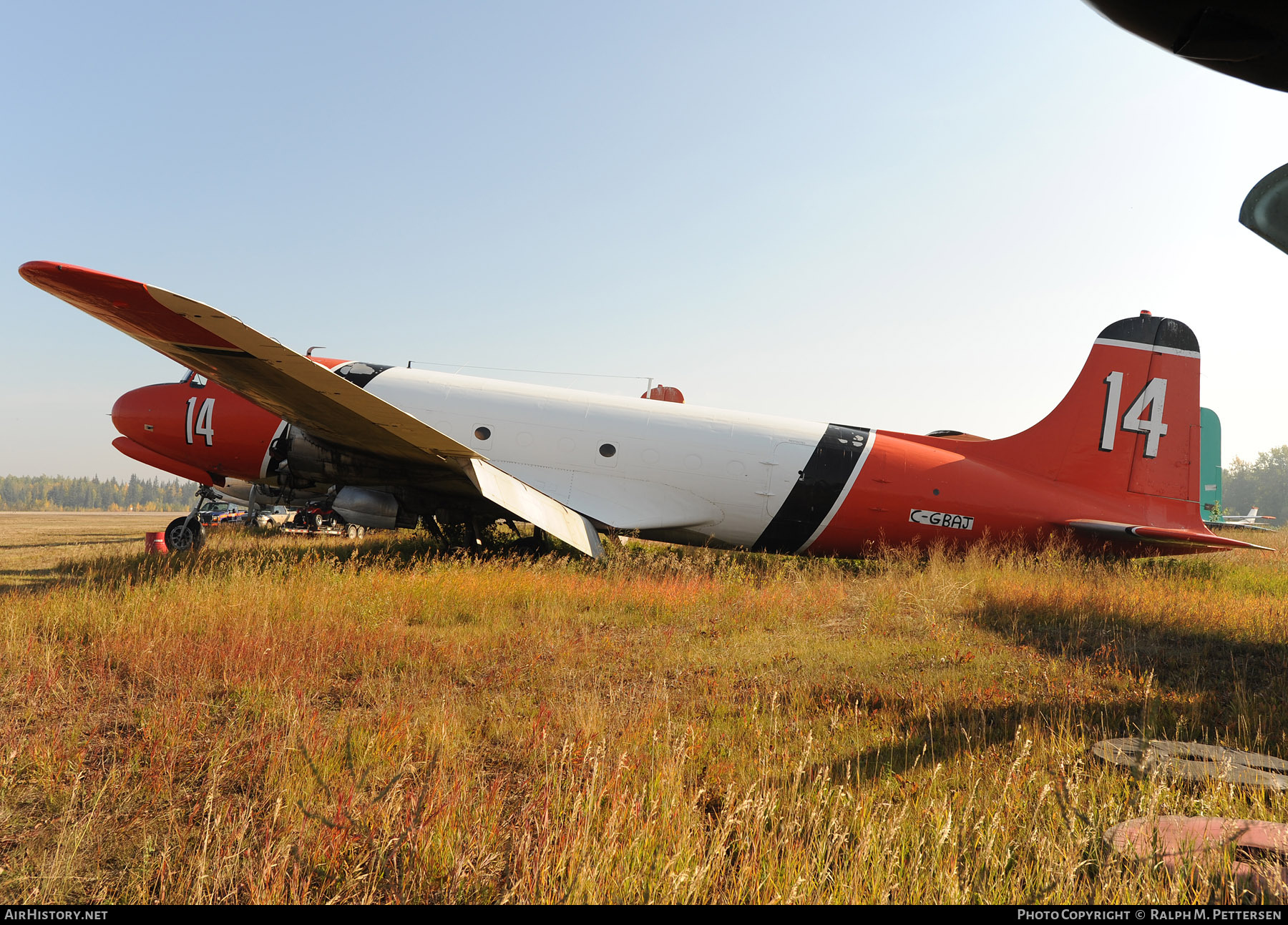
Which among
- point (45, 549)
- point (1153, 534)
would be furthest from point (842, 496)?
point (45, 549)

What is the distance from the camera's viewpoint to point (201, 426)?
1268 centimetres

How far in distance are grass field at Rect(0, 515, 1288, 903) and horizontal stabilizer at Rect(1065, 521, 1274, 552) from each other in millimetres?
2843

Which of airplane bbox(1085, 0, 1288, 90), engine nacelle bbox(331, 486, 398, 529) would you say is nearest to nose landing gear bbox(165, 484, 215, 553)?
engine nacelle bbox(331, 486, 398, 529)

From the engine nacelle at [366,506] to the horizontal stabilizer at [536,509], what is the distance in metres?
1.96

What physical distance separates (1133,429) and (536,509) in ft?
39.4

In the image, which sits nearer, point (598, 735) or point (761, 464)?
point (598, 735)

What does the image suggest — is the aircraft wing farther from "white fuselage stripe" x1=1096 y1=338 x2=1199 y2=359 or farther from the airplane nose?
"white fuselage stripe" x1=1096 y1=338 x2=1199 y2=359

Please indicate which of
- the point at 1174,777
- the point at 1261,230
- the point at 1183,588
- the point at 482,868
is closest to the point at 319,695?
the point at 482,868

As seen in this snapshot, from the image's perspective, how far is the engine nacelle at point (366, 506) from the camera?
10.5m

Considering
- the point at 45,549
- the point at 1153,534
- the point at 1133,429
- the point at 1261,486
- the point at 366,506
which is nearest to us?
the point at 366,506

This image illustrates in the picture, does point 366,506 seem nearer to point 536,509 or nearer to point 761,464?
point 536,509

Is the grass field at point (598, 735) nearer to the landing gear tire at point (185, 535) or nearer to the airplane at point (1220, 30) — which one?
the airplane at point (1220, 30)

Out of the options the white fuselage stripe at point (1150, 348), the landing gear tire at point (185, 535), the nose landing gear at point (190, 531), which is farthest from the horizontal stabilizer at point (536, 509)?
the white fuselage stripe at point (1150, 348)
